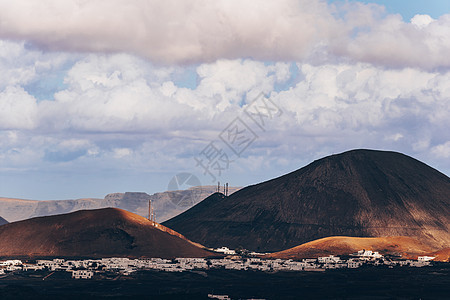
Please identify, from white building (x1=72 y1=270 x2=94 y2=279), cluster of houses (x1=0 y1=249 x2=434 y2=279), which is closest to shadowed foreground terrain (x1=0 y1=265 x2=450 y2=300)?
white building (x1=72 y1=270 x2=94 y2=279)

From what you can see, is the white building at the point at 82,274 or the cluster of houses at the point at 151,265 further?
the cluster of houses at the point at 151,265

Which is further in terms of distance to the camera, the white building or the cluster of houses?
the cluster of houses

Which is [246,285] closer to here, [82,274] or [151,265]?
[151,265]

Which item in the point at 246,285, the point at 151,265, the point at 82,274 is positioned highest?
the point at 151,265

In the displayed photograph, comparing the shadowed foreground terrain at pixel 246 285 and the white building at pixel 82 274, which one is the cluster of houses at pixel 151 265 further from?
the shadowed foreground terrain at pixel 246 285

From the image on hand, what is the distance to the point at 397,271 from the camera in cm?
18062

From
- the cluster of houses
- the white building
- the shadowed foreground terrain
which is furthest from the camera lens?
the cluster of houses

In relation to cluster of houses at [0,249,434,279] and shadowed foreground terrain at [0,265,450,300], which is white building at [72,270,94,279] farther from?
shadowed foreground terrain at [0,265,450,300]

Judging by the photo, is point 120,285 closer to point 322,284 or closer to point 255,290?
point 255,290

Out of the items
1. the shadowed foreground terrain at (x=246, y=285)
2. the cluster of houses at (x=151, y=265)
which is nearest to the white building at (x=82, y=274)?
the cluster of houses at (x=151, y=265)

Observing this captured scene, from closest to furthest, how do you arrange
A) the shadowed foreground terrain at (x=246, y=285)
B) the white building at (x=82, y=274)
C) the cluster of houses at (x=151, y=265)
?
the shadowed foreground terrain at (x=246, y=285), the white building at (x=82, y=274), the cluster of houses at (x=151, y=265)

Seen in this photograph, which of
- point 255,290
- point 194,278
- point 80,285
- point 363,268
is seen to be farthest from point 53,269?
point 363,268

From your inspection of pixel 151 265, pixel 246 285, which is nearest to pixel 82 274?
pixel 151 265

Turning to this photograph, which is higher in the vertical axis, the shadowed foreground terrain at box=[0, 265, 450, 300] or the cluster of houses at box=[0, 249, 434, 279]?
the cluster of houses at box=[0, 249, 434, 279]
